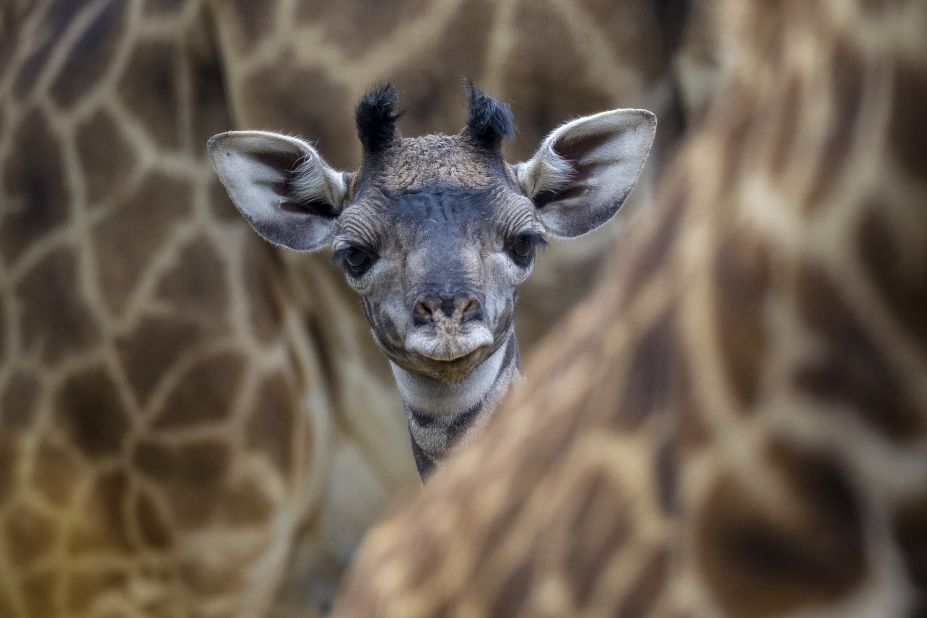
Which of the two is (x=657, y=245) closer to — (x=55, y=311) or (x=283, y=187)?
(x=283, y=187)

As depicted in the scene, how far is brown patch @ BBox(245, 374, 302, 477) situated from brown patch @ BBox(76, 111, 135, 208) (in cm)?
75

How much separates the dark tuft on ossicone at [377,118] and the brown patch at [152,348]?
3.33ft

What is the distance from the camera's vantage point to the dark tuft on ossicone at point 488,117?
3.55 metres

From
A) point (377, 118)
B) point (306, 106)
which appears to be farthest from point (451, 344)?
point (306, 106)

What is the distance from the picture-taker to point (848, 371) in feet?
2.35

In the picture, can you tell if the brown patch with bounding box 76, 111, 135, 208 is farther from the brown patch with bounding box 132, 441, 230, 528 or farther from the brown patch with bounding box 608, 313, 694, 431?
the brown patch with bounding box 608, 313, 694, 431

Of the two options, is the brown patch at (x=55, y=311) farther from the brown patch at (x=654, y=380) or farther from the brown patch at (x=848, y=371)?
the brown patch at (x=848, y=371)

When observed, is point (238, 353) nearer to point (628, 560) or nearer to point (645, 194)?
point (645, 194)

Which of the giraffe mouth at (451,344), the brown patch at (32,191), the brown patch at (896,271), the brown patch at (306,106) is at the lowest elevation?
the brown patch at (32,191)

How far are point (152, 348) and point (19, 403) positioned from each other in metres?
0.44

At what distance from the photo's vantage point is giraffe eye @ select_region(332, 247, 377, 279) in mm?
3508

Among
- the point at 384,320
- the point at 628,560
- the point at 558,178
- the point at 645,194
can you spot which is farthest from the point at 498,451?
the point at 645,194

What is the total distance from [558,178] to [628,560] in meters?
3.02

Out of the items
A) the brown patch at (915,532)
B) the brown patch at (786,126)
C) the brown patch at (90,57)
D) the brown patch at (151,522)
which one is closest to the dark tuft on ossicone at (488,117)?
the brown patch at (90,57)
